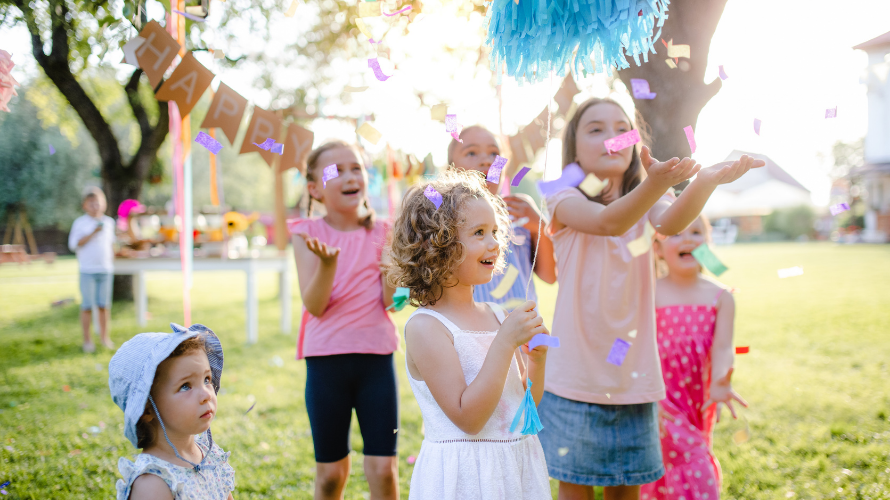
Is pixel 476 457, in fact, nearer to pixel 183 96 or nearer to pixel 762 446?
pixel 183 96

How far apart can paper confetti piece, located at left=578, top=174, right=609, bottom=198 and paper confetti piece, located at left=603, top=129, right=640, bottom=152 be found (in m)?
0.14

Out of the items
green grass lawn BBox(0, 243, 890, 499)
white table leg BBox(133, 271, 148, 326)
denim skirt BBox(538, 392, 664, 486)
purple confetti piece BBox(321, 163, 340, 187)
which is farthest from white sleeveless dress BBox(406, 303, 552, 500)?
white table leg BBox(133, 271, 148, 326)

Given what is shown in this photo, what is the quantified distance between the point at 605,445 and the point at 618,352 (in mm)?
293

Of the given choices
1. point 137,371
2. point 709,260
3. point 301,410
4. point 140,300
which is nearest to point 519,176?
point 709,260

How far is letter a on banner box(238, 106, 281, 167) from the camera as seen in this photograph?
Answer: 2.17 meters

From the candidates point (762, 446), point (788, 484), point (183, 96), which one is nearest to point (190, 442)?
point (183, 96)

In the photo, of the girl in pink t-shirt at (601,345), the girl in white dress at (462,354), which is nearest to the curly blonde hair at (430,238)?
the girl in white dress at (462,354)

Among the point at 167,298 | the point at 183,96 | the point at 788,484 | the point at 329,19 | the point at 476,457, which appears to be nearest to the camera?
the point at 476,457

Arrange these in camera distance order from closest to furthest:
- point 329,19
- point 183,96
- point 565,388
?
point 565,388 → point 183,96 → point 329,19

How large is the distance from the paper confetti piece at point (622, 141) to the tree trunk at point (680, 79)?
0.35 metres

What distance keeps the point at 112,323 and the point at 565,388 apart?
7.37 metres

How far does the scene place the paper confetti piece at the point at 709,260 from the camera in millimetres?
2059

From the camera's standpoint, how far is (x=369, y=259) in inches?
89.9

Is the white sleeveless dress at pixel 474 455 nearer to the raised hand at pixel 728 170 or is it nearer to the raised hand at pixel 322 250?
the raised hand at pixel 322 250
